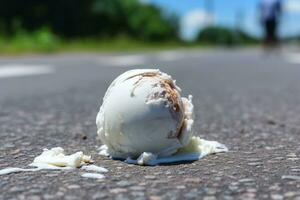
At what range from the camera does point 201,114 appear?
13.8 feet

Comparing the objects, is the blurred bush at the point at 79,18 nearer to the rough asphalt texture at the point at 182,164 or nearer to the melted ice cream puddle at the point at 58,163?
the rough asphalt texture at the point at 182,164

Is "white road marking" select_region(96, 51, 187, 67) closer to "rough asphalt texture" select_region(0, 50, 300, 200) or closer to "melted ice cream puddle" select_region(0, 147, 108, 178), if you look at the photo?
"rough asphalt texture" select_region(0, 50, 300, 200)

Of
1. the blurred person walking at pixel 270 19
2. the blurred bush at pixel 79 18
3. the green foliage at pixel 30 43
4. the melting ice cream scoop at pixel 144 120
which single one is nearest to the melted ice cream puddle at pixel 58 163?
the melting ice cream scoop at pixel 144 120

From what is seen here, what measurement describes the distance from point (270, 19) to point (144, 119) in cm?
1434

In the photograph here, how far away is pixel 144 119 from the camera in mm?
2379

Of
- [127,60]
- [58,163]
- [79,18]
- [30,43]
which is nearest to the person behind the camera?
[58,163]

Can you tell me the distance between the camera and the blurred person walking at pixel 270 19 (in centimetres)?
1587

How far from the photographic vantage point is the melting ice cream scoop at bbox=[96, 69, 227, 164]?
7.80 ft

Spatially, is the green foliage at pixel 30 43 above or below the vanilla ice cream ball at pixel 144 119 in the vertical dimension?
below

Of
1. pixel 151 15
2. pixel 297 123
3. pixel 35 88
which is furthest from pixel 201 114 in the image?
pixel 151 15

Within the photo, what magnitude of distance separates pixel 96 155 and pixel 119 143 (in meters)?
0.19

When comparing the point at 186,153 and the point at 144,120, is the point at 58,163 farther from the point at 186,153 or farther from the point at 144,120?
the point at 186,153

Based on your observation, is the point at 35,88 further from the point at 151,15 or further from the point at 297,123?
the point at 151,15

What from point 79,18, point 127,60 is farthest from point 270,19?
point 79,18
